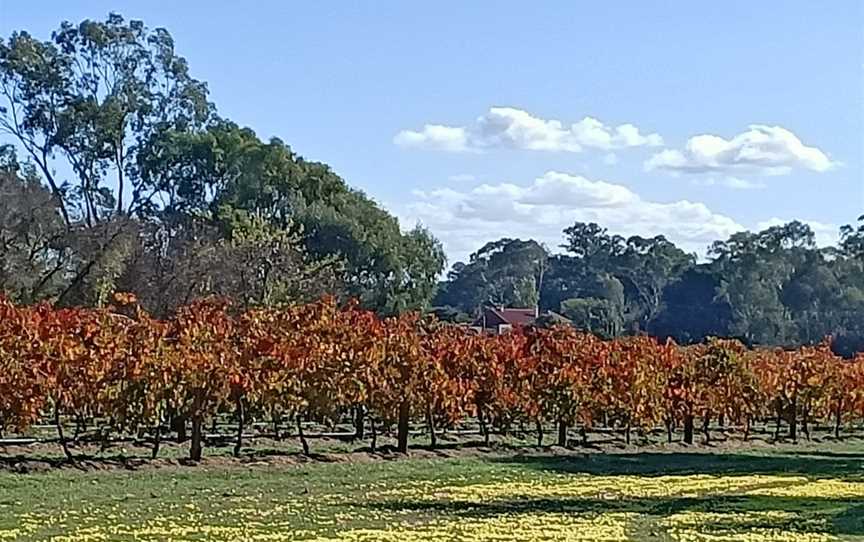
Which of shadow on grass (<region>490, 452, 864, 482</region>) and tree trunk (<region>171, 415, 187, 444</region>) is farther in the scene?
shadow on grass (<region>490, 452, 864, 482</region>)

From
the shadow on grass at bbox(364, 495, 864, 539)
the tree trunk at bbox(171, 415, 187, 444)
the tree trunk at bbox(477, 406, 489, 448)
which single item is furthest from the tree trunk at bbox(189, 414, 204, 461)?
the tree trunk at bbox(477, 406, 489, 448)

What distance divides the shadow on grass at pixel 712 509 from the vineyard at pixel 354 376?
393 inches

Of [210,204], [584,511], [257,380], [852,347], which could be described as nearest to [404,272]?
[210,204]

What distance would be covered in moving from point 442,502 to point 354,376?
12.3m

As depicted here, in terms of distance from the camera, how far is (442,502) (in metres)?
26.3

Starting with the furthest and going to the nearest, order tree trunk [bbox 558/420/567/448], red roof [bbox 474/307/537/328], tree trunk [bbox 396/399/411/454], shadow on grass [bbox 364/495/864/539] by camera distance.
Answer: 1. red roof [bbox 474/307/537/328]
2. tree trunk [bbox 558/420/567/448]
3. tree trunk [bbox 396/399/411/454]
4. shadow on grass [bbox 364/495/864/539]

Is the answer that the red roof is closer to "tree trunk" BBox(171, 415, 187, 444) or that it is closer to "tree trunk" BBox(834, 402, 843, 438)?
"tree trunk" BBox(834, 402, 843, 438)

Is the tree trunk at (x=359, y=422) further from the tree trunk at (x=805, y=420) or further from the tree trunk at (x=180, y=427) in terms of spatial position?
the tree trunk at (x=805, y=420)

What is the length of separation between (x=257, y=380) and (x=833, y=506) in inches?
570

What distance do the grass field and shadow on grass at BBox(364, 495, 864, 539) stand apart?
35 millimetres

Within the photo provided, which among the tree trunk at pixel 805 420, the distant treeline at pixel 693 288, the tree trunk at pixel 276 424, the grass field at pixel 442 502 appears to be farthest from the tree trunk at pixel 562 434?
the distant treeline at pixel 693 288

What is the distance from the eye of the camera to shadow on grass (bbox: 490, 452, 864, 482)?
36.8 metres

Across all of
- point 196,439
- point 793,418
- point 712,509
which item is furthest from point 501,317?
point 712,509

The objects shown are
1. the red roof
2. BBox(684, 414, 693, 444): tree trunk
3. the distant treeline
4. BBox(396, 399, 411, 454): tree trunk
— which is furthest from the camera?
the distant treeline
